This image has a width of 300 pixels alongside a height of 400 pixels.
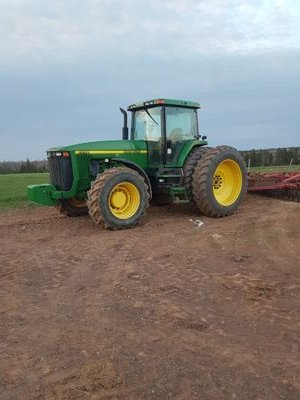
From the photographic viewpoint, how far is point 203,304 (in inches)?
228

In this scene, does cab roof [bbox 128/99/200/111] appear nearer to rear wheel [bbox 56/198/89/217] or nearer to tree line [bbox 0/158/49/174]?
rear wheel [bbox 56/198/89/217]

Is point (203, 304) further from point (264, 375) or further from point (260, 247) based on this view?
point (260, 247)

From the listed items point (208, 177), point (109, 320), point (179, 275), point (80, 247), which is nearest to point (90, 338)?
point (109, 320)

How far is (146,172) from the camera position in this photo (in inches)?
472

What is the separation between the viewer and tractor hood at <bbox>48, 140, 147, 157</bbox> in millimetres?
10906

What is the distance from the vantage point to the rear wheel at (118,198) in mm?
10094

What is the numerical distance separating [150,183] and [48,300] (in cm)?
623

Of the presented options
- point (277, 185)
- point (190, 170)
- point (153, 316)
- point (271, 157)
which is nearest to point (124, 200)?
point (190, 170)

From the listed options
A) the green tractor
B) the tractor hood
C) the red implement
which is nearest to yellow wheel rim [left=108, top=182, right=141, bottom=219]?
the green tractor

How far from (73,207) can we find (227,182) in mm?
3623

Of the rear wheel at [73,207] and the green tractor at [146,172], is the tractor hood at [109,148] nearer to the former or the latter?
the green tractor at [146,172]

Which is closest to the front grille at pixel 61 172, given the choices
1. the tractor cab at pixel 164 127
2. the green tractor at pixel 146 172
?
the green tractor at pixel 146 172

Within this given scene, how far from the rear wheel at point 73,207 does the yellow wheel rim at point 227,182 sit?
306cm

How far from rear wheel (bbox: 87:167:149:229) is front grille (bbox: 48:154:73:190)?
0.96 metres
